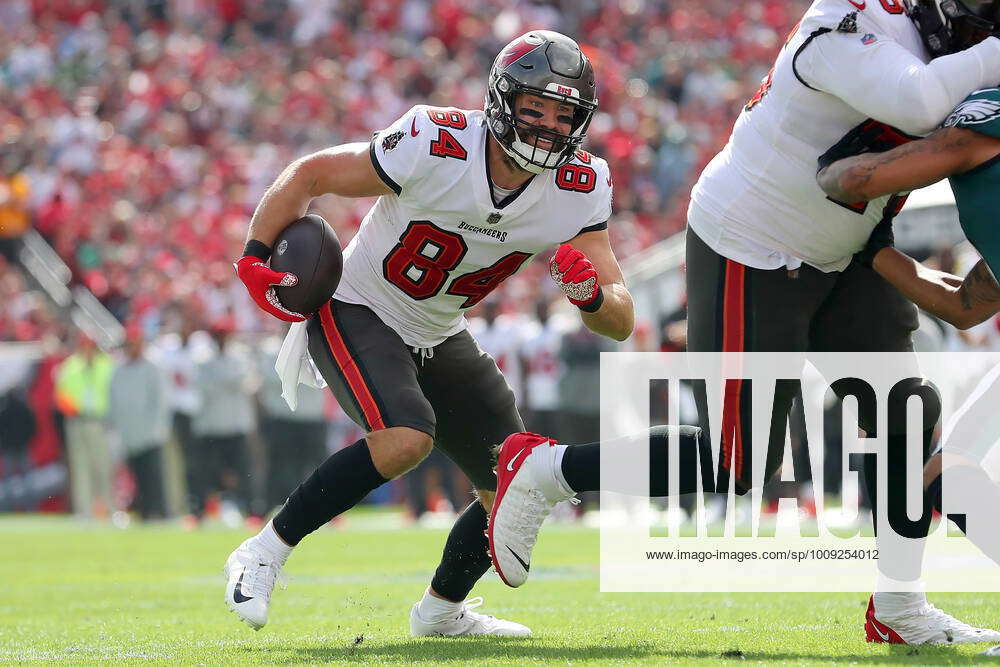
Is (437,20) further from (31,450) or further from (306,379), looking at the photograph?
(306,379)

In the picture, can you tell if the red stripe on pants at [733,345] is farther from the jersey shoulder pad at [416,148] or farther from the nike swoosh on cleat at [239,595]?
the nike swoosh on cleat at [239,595]

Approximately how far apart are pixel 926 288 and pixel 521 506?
4.14 ft

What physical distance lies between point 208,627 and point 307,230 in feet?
4.86

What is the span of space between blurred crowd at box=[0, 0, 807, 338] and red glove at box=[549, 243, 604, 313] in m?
8.98

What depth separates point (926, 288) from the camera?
12.7 ft

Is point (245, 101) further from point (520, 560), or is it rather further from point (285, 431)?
point (520, 560)

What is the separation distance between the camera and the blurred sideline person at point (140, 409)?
39.7 ft

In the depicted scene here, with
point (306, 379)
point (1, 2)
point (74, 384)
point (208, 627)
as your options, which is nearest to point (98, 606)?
point (208, 627)

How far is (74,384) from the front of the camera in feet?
42.7

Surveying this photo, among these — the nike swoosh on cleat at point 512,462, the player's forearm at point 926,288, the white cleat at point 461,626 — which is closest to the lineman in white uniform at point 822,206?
the player's forearm at point 926,288

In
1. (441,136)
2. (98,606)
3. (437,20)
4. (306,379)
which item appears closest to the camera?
(441,136)

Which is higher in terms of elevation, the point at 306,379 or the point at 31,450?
the point at 306,379

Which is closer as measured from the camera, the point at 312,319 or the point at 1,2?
the point at 312,319

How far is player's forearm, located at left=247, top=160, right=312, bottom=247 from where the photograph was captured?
441 centimetres
